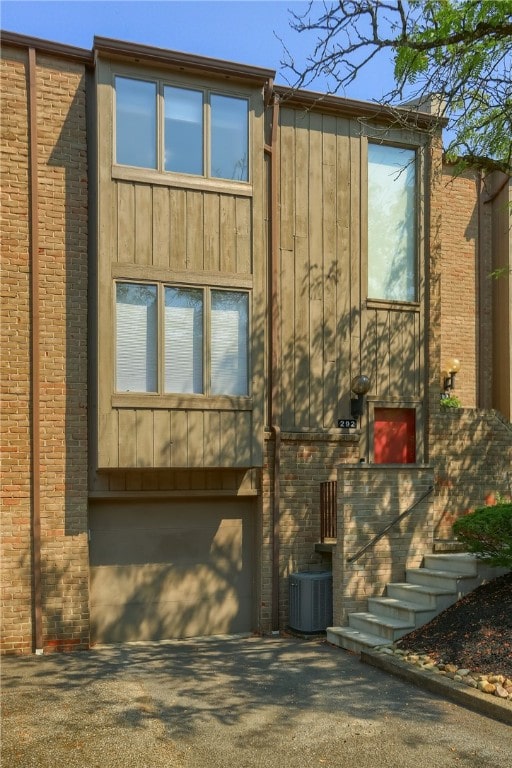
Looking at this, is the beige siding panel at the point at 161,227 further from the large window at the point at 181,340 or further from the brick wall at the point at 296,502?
the brick wall at the point at 296,502

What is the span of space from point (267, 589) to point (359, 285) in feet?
14.9

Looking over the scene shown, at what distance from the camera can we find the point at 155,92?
10.1m

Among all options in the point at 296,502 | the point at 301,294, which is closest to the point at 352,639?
the point at 296,502

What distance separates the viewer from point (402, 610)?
9.48 m

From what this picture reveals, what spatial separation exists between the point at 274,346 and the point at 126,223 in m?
2.62

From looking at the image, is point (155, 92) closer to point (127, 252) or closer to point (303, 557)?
point (127, 252)

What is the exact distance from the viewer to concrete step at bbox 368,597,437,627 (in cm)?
933

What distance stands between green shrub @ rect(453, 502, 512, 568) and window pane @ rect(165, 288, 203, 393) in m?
3.73

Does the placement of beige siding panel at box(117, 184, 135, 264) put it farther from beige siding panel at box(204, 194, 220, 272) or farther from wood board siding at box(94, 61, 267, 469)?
beige siding panel at box(204, 194, 220, 272)

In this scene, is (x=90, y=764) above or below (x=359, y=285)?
below

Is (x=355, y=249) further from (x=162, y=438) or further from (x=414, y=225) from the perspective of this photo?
(x=162, y=438)

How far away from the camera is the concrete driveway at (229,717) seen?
6086 mm

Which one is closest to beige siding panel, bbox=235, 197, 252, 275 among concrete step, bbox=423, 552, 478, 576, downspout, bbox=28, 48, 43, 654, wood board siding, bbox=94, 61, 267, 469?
wood board siding, bbox=94, 61, 267, 469

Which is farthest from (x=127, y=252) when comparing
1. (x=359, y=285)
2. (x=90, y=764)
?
(x=90, y=764)
